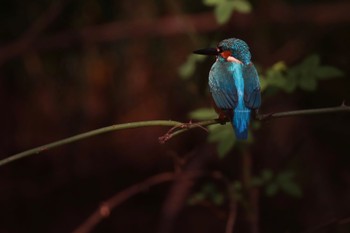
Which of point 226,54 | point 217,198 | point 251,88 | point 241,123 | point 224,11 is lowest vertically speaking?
point 217,198

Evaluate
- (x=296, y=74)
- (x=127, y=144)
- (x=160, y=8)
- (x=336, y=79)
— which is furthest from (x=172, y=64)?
(x=296, y=74)

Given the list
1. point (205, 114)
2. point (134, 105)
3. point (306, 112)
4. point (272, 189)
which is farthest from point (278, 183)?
point (134, 105)

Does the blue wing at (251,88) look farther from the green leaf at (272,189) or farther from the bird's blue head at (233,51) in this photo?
the green leaf at (272,189)

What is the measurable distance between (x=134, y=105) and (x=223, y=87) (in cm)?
268

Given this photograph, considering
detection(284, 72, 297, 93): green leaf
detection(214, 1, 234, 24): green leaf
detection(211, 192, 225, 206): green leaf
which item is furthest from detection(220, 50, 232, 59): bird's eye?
detection(211, 192, 225, 206): green leaf

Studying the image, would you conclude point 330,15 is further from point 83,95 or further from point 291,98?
point 83,95

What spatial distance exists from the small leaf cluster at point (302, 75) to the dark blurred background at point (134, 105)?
1156 mm

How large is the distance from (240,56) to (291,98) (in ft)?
6.00

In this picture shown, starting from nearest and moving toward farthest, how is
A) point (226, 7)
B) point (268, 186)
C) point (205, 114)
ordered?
point (226, 7), point (205, 114), point (268, 186)

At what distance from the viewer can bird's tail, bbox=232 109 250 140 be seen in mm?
2342

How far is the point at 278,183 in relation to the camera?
10.5 feet

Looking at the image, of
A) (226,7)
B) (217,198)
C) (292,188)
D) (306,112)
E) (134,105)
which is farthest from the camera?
(134,105)

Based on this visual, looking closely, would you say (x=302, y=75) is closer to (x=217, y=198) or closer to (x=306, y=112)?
(x=306, y=112)

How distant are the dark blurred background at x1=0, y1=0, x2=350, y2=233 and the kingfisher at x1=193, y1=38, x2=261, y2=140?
1333mm
